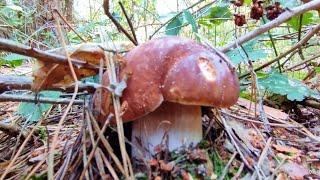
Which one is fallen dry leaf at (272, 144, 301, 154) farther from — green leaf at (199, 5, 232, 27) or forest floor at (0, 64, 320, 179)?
green leaf at (199, 5, 232, 27)

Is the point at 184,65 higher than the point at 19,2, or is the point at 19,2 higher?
the point at 19,2

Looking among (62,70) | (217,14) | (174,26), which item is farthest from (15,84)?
(217,14)

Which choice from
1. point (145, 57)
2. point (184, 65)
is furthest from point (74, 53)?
point (184, 65)

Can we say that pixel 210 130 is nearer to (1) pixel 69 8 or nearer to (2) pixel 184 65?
(2) pixel 184 65

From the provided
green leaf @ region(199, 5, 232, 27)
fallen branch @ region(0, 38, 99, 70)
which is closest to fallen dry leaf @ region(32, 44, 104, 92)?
fallen branch @ region(0, 38, 99, 70)

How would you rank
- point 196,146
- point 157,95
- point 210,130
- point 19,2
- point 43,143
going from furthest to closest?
1. point 19,2
2. point 43,143
3. point 210,130
4. point 196,146
5. point 157,95

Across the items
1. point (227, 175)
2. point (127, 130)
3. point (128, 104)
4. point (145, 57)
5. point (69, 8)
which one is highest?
point (69, 8)

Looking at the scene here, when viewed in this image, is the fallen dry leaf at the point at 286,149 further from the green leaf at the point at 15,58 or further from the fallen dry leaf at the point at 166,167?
the green leaf at the point at 15,58
